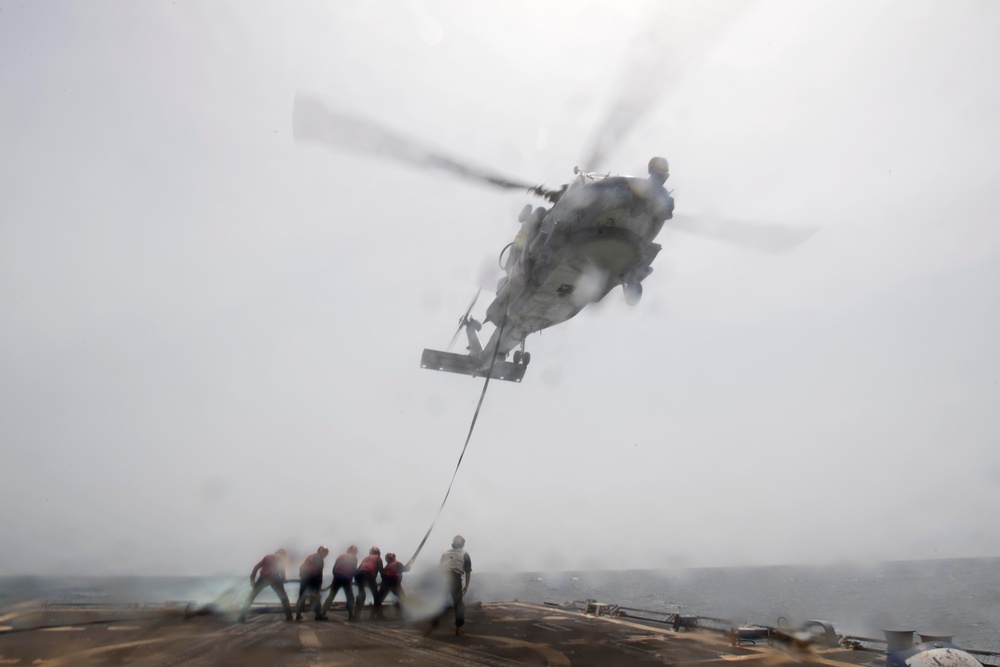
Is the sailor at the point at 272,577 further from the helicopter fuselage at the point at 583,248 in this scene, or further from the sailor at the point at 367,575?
the helicopter fuselage at the point at 583,248

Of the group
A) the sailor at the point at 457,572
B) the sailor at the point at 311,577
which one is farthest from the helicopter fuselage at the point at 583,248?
the sailor at the point at 311,577

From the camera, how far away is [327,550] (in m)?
11.4

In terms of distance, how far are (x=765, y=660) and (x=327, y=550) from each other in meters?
8.10

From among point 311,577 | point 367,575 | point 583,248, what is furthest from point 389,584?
point 583,248

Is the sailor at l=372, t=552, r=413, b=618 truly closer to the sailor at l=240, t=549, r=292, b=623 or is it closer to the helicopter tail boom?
the sailor at l=240, t=549, r=292, b=623

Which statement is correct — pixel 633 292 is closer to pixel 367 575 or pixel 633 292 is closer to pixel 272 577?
pixel 367 575

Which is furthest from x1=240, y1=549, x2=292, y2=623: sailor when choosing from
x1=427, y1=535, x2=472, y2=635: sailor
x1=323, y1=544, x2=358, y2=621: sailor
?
x1=427, y1=535, x2=472, y2=635: sailor

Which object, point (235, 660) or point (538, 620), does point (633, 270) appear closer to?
point (538, 620)

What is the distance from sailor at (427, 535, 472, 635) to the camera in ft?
27.5

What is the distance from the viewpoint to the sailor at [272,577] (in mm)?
10469

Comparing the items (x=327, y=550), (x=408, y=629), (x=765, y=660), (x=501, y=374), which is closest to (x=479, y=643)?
(x=408, y=629)

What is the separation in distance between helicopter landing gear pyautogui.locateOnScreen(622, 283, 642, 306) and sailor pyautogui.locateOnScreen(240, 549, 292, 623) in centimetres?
895

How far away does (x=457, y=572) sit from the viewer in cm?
844

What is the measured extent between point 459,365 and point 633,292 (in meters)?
6.04
